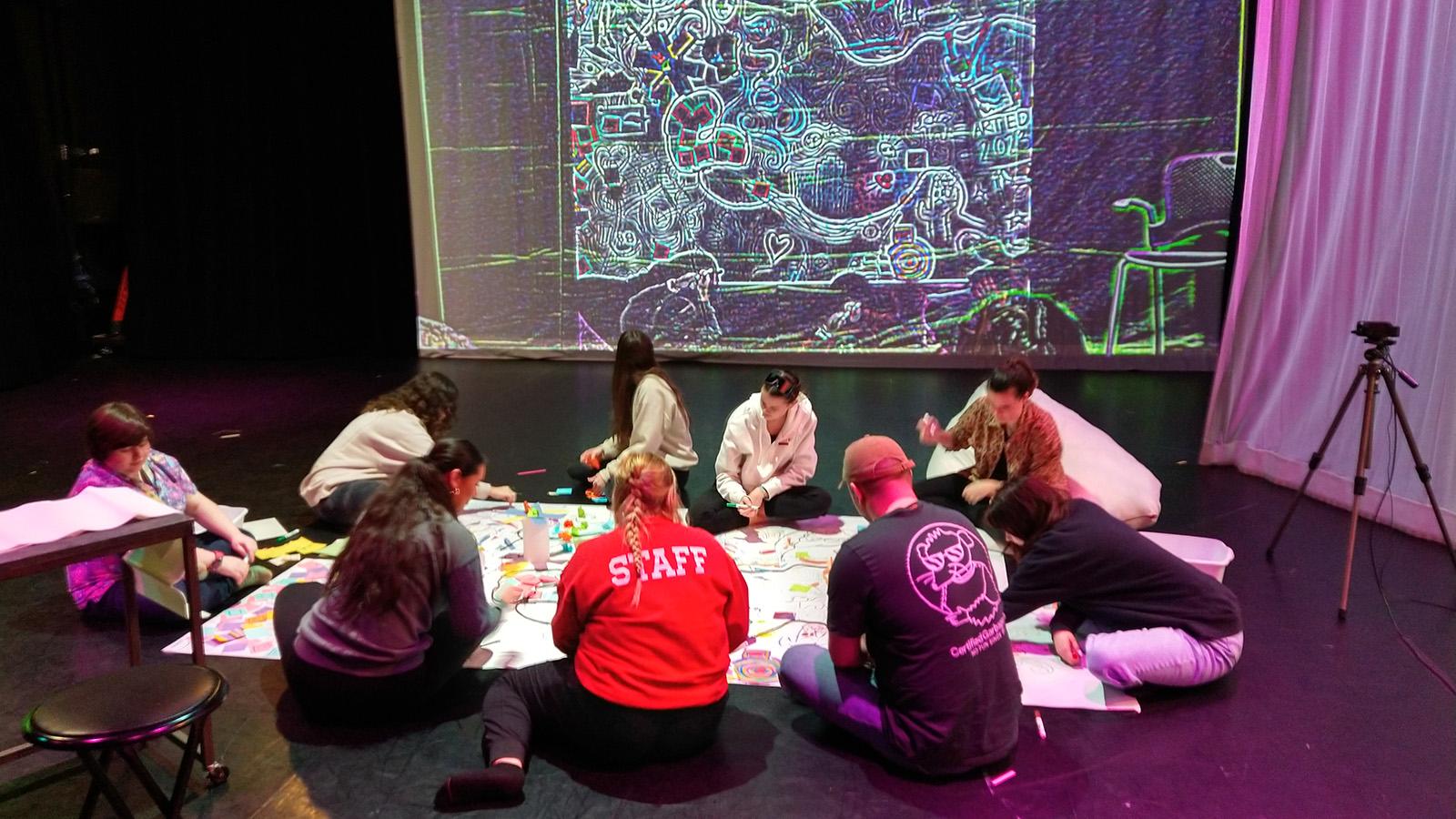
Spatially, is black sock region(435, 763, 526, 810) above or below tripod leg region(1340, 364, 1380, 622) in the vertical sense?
below

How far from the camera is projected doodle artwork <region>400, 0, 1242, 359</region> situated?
7957 mm

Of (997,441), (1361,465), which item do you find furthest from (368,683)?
(1361,465)

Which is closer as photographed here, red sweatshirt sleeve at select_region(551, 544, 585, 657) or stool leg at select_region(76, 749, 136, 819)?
stool leg at select_region(76, 749, 136, 819)

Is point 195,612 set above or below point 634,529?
below

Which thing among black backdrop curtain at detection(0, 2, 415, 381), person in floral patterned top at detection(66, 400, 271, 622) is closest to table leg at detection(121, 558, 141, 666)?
person in floral patterned top at detection(66, 400, 271, 622)

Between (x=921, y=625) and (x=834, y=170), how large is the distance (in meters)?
6.45

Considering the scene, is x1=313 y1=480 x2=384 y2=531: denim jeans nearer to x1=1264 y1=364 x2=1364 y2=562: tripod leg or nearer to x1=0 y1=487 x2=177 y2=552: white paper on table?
x1=0 y1=487 x2=177 y2=552: white paper on table

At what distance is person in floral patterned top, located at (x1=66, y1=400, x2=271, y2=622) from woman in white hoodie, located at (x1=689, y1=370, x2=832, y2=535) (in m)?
1.80

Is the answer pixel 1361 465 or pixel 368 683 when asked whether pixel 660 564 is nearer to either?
pixel 368 683

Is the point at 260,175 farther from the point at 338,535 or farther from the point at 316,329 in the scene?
the point at 338,535

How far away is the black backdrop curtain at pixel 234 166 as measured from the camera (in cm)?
869

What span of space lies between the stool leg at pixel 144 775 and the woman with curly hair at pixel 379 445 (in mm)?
2115

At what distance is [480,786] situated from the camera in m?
2.45

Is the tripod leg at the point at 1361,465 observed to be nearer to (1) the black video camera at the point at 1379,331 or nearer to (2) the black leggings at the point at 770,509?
(1) the black video camera at the point at 1379,331
